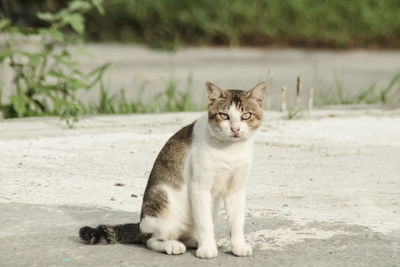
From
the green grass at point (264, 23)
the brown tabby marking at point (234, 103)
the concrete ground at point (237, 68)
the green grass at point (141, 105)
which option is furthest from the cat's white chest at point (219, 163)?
the green grass at point (264, 23)

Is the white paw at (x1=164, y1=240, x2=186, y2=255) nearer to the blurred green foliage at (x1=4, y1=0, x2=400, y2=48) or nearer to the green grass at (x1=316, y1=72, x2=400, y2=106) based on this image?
the green grass at (x1=316, y1=72, x2=400, y2=106)

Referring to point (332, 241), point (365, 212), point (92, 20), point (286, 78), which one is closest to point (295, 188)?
point (365, 212)

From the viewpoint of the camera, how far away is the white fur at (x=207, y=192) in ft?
11.6

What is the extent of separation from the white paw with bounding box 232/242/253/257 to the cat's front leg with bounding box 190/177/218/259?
0.10 meters

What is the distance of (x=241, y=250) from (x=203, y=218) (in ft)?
0.87

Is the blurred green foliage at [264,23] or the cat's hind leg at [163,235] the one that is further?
the blurred green foliage at [264,23]

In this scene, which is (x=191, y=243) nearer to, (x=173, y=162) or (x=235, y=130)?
(x=173, y=162)

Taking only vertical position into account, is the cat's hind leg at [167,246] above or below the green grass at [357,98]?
below

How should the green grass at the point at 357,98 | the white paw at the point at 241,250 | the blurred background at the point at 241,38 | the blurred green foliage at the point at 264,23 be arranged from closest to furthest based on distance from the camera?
the white paw at the point at 241,250 → the green grass at the point at 357,98 → the blurred background at the point at 241,38 → the blurred green foliage at the point at 264,23

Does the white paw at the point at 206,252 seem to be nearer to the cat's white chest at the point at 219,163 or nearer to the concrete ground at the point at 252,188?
the concrete ground at the point at 252,188

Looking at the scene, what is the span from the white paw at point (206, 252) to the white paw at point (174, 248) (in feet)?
0.30

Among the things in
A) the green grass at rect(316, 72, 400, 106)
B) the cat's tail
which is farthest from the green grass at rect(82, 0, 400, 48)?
the cat's tail

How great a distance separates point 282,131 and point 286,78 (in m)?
3.61

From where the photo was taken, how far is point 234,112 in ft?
11.7
